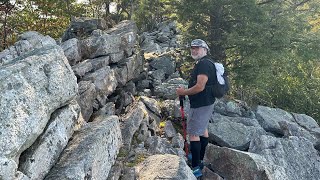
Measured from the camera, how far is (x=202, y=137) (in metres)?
9.33

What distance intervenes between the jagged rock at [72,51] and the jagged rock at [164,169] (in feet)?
20.3

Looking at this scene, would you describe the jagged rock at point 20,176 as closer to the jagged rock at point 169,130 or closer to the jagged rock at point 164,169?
the jagged rock at point 164,169

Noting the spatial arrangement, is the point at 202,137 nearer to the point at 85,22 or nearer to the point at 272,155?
the point at 272,155

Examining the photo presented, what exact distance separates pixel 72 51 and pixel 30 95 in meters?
7.51

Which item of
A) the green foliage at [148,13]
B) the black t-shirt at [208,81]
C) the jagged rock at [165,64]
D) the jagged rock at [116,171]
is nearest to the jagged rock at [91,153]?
the jagged rock at [116,171]

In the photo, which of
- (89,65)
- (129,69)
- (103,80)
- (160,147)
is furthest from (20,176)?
(129,69)

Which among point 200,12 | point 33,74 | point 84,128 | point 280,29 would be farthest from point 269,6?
point 33,74

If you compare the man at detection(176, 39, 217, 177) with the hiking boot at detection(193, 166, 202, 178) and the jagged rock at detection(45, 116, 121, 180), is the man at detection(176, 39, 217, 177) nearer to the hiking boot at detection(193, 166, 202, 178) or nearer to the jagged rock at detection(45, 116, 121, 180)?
the hiking boot at detection(193, 166, 202, 178)

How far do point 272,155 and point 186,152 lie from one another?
2632 mm

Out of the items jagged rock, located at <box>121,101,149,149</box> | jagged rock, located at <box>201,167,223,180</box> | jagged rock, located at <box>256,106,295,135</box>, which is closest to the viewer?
jagged rock, located at <box>201,167,223,180</box>

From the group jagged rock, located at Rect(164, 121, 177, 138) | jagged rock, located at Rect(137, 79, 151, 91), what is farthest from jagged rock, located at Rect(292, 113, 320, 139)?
jagged rock, located at Rect(137, 79, 151, 91)

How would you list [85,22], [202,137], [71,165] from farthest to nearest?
1. [85,22]
2. [202,137]
3. [71,165]

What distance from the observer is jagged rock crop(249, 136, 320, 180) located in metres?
9.93

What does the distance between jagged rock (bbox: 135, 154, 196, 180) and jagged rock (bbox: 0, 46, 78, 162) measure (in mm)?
2269
